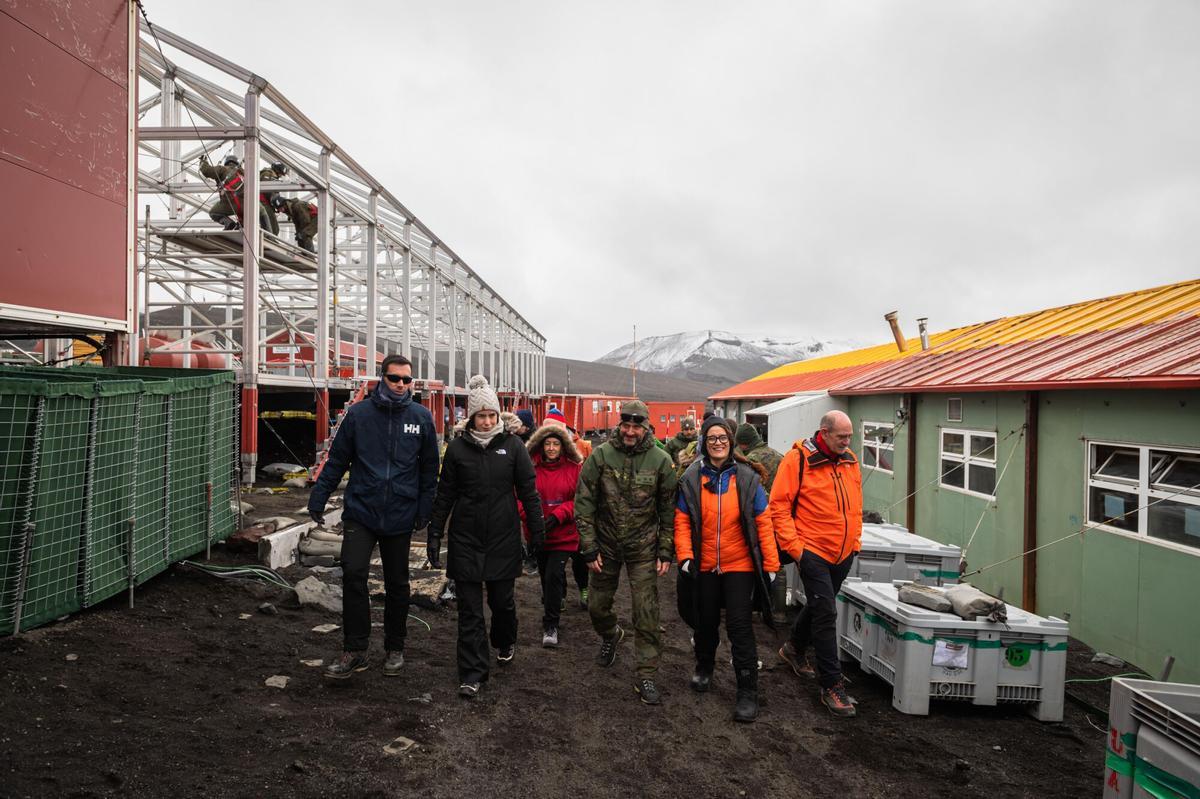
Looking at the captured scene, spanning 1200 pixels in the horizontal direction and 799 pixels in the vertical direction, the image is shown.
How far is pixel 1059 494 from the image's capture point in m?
6.89

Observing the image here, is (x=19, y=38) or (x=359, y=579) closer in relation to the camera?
(x=359, y=579)

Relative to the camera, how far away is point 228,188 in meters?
10.9

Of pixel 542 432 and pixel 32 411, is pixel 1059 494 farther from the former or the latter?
pixel 32 411

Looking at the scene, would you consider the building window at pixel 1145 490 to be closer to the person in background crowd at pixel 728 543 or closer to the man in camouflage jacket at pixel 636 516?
the person in background crowd at pixel 728 543

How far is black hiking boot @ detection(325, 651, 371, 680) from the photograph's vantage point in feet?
14.2

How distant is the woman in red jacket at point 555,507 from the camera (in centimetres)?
563

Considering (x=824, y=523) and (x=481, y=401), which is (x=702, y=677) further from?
(x=481, y=401)

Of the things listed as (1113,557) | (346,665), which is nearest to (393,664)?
(346,665)

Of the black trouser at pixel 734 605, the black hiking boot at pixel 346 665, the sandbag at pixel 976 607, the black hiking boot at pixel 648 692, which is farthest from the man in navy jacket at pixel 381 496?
the sandbag at pixel 976 607

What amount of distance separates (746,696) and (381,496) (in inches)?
111

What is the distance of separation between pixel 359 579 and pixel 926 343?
13.7 m

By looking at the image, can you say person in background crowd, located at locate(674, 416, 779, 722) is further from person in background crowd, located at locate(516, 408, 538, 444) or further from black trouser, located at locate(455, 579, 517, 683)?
person in background crowd, located at locate(516, 408, 538, 444)

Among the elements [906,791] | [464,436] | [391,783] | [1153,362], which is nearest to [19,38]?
[464,436]

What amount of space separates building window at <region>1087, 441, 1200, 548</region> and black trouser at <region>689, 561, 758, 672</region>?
3901 mm
